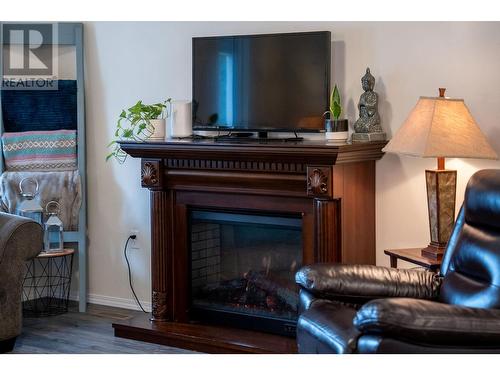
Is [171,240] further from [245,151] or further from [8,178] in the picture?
[8,178]

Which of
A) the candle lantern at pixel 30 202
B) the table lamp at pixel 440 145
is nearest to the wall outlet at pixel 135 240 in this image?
the candle lantern at pixel 30 202

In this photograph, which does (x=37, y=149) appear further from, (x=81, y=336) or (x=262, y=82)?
(x=262, y=82)

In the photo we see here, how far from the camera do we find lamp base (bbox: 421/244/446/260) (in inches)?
159

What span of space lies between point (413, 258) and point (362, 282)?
1.94 feet

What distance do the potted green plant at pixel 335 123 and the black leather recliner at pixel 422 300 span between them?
2.90 ft

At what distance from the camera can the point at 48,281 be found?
569 cm

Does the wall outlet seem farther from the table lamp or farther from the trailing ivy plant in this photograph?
the table lamp

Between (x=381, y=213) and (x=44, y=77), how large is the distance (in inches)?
90.2

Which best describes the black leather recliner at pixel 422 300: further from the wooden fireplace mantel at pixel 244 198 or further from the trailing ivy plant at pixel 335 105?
the trailing ivy plant at pixel 335 105

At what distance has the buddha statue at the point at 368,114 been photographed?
441 cm

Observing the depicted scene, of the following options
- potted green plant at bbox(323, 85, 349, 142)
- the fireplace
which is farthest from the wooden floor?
potted green plant at bbox(323, 85, 349, 142)

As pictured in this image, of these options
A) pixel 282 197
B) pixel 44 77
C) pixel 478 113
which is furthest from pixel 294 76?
pixel 44 77

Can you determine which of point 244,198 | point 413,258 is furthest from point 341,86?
point 413,258

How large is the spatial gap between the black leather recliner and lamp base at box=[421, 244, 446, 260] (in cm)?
26
